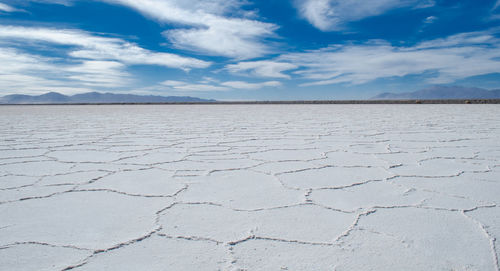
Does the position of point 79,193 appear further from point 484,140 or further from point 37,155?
point 484,140

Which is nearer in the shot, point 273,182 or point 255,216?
point 255,216

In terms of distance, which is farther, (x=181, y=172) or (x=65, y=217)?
(x=181, y=172)

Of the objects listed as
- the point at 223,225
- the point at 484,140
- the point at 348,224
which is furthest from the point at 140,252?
the point at 484,140

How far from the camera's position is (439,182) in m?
1.38

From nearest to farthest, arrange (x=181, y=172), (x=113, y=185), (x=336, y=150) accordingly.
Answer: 1. (x=113, y=185)
2. (x=181, y=172)
3. (x=336, y=150)

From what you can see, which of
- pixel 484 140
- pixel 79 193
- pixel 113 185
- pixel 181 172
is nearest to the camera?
pixel 79 193

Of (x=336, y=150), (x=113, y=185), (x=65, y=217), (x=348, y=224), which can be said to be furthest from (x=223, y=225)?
(x=336, y=150)

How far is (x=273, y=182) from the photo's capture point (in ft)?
4.59

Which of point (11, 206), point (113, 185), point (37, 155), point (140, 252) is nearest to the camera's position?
point (140, 252)

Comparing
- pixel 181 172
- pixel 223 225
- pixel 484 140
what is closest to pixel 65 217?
pixel 223 225

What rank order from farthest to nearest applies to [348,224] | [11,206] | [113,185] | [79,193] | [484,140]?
[484,140] → [113,185] → [79,193] → [11,206] → [348,224]

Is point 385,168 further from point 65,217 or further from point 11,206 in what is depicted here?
point 11,206

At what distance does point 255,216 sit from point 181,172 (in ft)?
2.21

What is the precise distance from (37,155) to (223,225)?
66.2 inches
